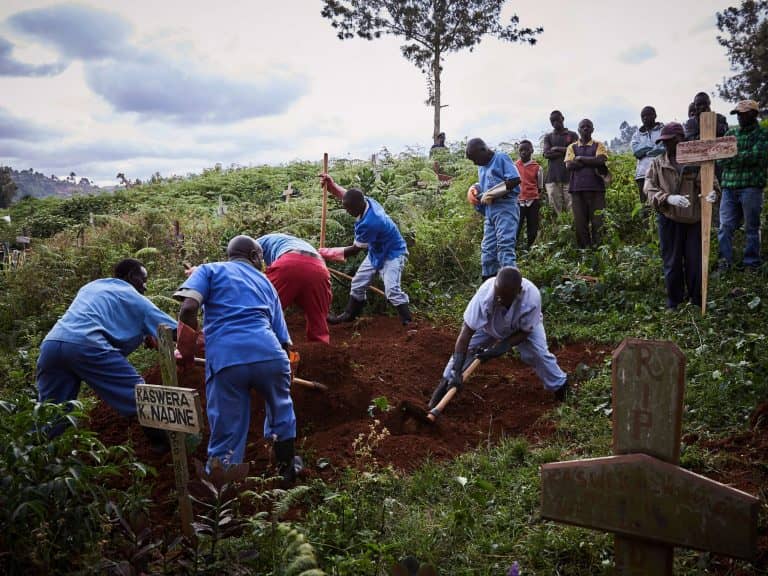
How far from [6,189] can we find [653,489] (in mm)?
35755

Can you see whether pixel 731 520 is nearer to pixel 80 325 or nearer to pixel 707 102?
pixel 80 325

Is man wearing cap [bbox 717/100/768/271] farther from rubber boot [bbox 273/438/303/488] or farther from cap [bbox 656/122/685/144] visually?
rubber boot [bbox 273/438/303/488]

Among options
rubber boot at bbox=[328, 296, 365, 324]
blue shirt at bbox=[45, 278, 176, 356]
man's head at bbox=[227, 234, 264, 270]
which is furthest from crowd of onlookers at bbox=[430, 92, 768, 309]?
blue shirt at bbox=[45, 278, 176, 356]

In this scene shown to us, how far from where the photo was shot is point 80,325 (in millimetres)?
4812

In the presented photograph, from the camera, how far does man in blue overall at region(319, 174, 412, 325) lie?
8.07m

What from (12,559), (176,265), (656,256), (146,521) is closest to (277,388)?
(146,521)

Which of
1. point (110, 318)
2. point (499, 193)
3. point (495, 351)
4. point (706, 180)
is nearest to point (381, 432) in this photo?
point (495, 351)

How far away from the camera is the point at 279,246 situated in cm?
653

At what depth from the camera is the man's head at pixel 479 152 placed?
8055 mm

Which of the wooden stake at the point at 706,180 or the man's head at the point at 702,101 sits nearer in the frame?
the wooden stake at the point at 706,180

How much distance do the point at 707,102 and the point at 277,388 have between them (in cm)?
635

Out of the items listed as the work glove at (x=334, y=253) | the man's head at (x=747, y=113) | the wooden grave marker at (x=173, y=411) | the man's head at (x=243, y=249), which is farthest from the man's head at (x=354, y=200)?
the wooden grave marker at (x=173, y=411)

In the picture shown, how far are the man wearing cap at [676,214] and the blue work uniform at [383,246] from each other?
298 centimetres

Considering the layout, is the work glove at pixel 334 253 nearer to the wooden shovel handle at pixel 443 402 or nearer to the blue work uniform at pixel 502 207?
the blue work uniform at pixel 502 207
